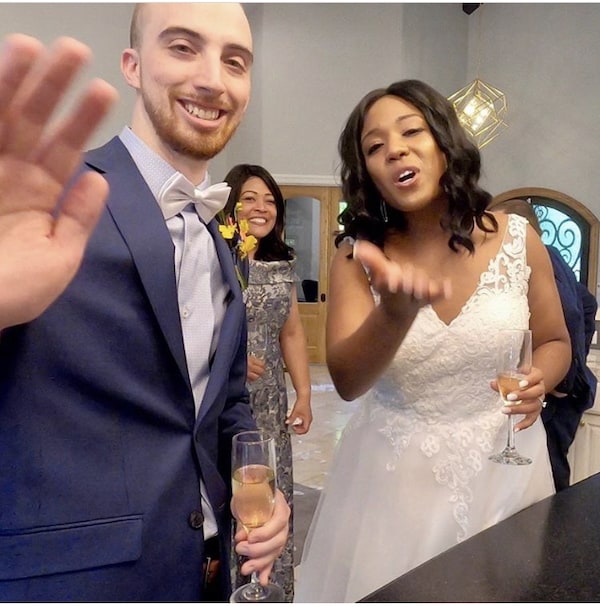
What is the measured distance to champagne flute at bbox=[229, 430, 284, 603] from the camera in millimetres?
1186

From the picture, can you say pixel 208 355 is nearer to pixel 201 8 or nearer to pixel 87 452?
pixel 87 452

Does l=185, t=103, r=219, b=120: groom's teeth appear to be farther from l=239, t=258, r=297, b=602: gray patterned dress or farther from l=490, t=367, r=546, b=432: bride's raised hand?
l=239, t=258, r=297, b=602: gray patterned dress

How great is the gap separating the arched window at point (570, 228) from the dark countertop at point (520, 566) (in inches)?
282

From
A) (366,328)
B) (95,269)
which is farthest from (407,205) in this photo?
(95,269)

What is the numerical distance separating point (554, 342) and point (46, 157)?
1.55 m

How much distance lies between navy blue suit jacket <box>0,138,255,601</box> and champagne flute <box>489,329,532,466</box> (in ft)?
2.51

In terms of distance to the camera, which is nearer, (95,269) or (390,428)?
(95,269)

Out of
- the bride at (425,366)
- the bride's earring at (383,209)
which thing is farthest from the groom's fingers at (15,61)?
the bride's earring at (383,209)

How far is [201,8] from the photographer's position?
45.7 inches

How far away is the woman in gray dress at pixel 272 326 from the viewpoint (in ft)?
8.70

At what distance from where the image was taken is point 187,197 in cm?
123

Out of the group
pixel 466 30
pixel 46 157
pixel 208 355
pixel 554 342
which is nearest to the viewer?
pixel 46 157

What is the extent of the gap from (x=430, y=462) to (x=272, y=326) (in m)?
1.30

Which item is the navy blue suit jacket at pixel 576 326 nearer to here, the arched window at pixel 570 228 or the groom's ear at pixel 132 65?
the groom's ear at pixel 132 65
